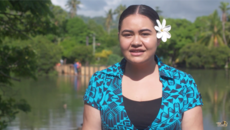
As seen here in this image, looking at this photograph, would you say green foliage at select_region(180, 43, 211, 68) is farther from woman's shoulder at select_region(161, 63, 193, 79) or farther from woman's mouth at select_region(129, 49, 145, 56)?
woman's mouth at select_region(129, 49, 145, 56)

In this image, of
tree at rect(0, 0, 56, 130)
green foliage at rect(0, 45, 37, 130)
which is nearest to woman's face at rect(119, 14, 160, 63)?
tree at rect(0, 0, 56, 130)

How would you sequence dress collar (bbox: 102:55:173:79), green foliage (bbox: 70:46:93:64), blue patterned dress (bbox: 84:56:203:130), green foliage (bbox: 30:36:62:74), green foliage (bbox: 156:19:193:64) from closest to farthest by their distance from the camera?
blue patterned dress (bbox: 84:56:203:130)
dress collar (bbox: 102:55:173:79)
green foliage (bbox: 30:36:62:74)
green foliage (bbox: 70:46:93:64)
green foliage (bbox: 156:19:193:64)

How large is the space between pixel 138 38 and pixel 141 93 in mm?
322

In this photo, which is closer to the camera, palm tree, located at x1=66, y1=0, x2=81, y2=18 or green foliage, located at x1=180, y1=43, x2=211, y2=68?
green foliage, located at x1=180, y1=43, x2=211, y2=68

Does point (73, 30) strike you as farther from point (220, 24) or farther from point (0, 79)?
point (0, 79)

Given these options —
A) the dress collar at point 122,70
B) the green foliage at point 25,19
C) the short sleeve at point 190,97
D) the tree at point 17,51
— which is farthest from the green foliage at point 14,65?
the short sleeve at point 190,97

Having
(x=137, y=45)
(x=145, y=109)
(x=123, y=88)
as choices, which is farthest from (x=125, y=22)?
(x=145, y=109)

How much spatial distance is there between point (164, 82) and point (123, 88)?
9.7 inches

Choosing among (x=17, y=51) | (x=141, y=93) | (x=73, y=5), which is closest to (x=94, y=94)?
(x=141, y=93)

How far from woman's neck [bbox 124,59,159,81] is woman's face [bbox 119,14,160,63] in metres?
0.06

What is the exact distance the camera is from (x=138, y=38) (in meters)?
2.08

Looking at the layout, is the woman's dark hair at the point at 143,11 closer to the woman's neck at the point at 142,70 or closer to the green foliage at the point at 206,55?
the woman's neck at the point at 142,70

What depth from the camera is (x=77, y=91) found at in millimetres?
23047

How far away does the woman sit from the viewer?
2.01 meters
